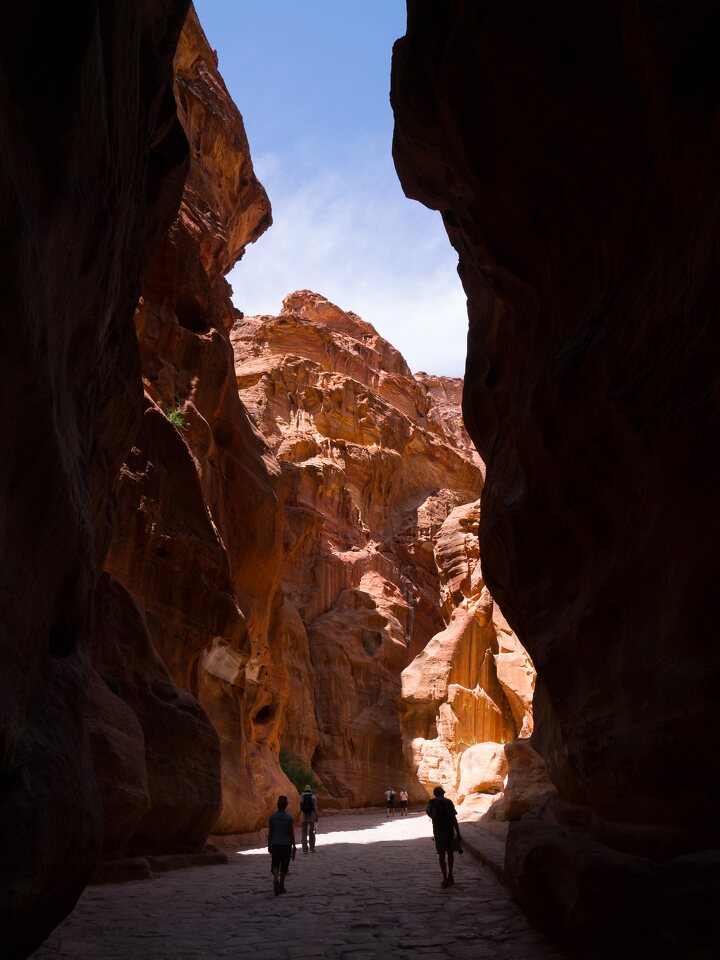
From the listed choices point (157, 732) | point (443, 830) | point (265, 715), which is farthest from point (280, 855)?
point (265, 715)

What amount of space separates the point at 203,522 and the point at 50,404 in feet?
47.5

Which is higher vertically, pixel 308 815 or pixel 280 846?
pixel 280 846

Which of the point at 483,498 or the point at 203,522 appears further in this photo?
the point at 203,522

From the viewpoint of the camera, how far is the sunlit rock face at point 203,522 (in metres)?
14.2

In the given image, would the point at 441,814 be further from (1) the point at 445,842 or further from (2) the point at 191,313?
(2) the point at 191,313

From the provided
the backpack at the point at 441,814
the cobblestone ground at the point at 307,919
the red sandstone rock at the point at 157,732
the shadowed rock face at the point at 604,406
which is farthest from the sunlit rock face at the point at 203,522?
the shadowed rock face at the point at 604,406

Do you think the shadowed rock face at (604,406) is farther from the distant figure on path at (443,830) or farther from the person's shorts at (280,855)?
the person's shorts at (280,855)

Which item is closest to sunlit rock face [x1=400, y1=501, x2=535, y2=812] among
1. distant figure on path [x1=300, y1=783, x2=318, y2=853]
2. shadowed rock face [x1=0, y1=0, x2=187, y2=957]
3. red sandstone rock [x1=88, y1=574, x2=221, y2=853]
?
distant figure on path [x1=300, y1=783, x2=318, y2=853]

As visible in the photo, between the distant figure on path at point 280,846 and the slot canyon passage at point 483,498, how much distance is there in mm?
412

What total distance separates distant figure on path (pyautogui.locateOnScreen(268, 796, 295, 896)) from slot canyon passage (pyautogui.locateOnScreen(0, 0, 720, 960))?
41 centimetres

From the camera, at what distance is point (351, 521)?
2077 inches

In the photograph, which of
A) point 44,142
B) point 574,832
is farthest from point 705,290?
point 574,832

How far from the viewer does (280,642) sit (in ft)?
93.2

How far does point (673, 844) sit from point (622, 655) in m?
1.78
